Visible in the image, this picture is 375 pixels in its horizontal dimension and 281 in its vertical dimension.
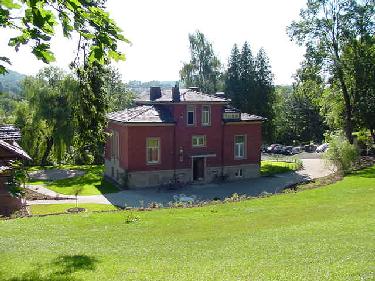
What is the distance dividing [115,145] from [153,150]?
13.1ft

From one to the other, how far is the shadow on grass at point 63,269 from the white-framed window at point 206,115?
92.3ft

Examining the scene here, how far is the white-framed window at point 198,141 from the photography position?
39.3 m

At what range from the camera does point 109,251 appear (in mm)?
12805

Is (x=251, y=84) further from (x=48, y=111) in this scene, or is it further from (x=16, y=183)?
(x=16, y=183)

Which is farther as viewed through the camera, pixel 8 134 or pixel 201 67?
pixel 201 67

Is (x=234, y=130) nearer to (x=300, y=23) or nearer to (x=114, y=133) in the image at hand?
(x=114, y=133)

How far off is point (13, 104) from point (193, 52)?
2856 centimetres

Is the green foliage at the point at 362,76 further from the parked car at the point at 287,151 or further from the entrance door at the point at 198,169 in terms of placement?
the entrance door at the point at 198,169

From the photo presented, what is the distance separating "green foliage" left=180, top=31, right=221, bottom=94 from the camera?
68500 millimetres

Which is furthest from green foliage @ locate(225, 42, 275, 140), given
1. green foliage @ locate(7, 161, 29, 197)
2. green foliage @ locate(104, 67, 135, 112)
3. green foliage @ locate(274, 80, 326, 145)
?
green foliage @ locate(7, 161, 29, 197)

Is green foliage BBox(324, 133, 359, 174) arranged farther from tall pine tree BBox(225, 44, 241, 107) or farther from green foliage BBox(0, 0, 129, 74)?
green foliage BBox(0, 0, 129, 74)

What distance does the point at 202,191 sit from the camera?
36062 mm

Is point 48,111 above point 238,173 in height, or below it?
above

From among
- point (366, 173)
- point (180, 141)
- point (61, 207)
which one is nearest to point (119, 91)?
point (180, 141)
